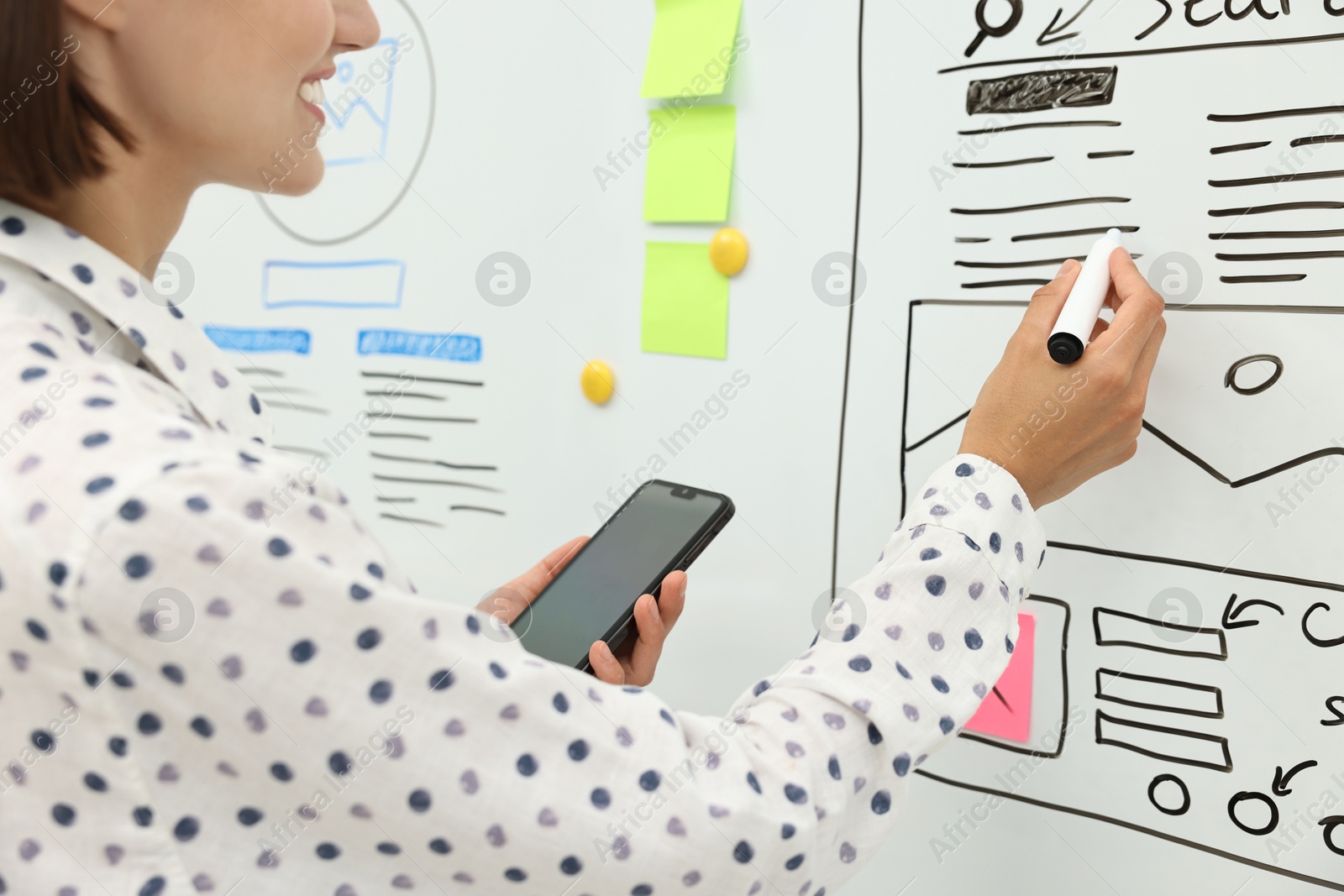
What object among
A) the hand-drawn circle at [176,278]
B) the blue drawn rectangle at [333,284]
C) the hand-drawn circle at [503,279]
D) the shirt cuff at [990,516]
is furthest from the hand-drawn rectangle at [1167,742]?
the hand-drawn circle at [176,278]

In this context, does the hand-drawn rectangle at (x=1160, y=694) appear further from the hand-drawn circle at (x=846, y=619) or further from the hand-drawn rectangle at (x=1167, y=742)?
the hand-drawn circle at (x=846, y=619)

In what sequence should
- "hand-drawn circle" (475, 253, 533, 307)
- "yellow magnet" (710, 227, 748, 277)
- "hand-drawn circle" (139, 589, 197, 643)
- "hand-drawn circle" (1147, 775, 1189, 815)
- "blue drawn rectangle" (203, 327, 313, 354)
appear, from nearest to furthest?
1. "hand-drawn circle" (139, 589, 197, 643)
2. "hand-drawn circle" (1147, 775, 1189, 815)
3. "yellow magnet" (710, 227, 748, 277)
4. "hand-drawn circle" (475, 253, 533, 307)
5. "blue drawn rectangle" (203, 327, 313, 354)

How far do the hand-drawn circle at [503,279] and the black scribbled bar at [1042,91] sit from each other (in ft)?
1.15

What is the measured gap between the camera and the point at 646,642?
1.71 ft

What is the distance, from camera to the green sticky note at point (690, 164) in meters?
0.60

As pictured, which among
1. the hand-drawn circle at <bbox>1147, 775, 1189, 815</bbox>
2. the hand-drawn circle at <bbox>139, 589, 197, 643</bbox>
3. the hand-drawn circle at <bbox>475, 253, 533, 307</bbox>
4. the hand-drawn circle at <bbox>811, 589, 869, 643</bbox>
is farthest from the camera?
the hand-drawn circle at <bbox>475, 253, 533, 307</bbox>

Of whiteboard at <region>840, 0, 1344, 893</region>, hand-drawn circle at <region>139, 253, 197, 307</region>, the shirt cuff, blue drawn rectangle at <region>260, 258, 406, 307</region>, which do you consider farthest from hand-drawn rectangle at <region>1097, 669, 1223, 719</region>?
hand-drawn circle at <region>139, 253, 197, 307</region>

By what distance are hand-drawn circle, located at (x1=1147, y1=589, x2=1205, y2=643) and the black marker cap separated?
0.16m

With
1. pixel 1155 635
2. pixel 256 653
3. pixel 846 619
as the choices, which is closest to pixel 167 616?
pixel 256 653

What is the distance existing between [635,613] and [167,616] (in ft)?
0.90

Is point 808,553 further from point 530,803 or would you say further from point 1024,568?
point 530,803

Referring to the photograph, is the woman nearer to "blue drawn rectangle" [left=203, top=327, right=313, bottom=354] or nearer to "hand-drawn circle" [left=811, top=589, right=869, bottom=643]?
"hand-drawn circle" [left=811, top=589, right=869, bottom=643]

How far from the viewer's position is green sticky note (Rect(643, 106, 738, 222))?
604 mm

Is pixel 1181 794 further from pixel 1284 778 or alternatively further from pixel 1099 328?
pixel 1099 328
